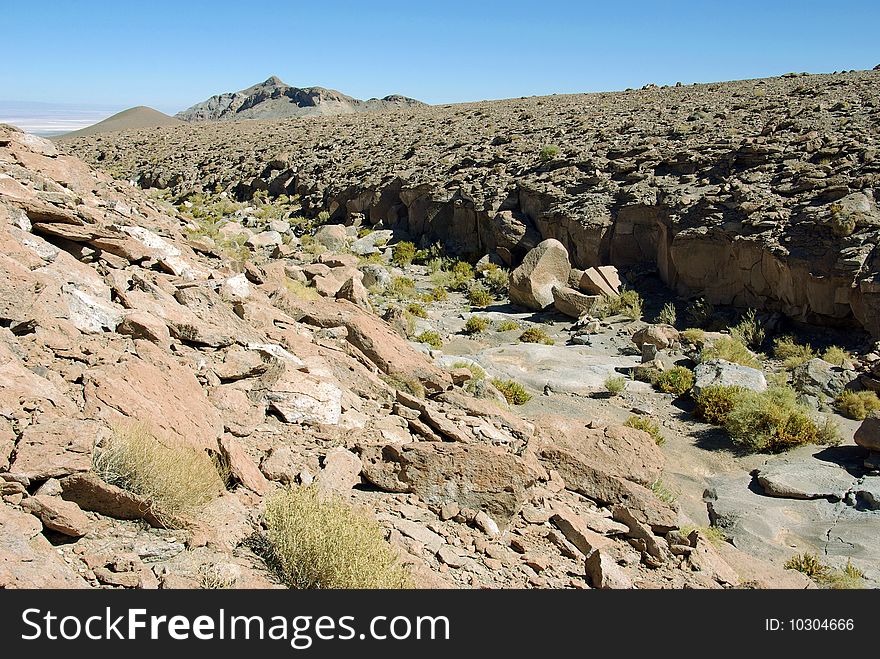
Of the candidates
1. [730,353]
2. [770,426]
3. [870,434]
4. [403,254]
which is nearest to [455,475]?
[770,426]

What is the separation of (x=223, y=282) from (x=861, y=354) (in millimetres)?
11794

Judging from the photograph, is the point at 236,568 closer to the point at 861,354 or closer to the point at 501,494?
the point at 501,494

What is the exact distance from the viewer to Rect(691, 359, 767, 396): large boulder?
11711 millimetres

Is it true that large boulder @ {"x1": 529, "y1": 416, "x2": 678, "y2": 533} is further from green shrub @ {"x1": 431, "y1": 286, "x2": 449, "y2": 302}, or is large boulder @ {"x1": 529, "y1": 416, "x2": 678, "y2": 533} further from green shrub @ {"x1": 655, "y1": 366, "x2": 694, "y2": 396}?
green shrub @ {"x1": 431, "y1": 286, "x2": 449, "y2": 302}

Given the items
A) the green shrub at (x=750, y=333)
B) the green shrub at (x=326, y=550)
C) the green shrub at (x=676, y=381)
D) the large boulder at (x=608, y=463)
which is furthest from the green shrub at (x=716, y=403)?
the green shrub at (x=326, y=550)

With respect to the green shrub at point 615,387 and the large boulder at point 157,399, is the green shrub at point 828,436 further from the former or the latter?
the large boulder at point 157,399

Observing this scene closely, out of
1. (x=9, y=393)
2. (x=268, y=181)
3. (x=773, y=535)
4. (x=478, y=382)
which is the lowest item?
(x=773, y=535)

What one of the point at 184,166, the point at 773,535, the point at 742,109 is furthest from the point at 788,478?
the point at 184,166

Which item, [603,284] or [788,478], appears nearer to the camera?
[788,478]

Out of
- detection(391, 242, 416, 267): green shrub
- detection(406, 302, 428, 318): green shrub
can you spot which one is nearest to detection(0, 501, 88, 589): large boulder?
detection(406, 302, 428, 318): green shrub

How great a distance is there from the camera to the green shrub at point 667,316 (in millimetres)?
15816

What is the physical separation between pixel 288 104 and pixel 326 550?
284 ft

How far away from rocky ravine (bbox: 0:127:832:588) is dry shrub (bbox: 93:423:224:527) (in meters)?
0.10

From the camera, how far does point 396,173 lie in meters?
28.3
